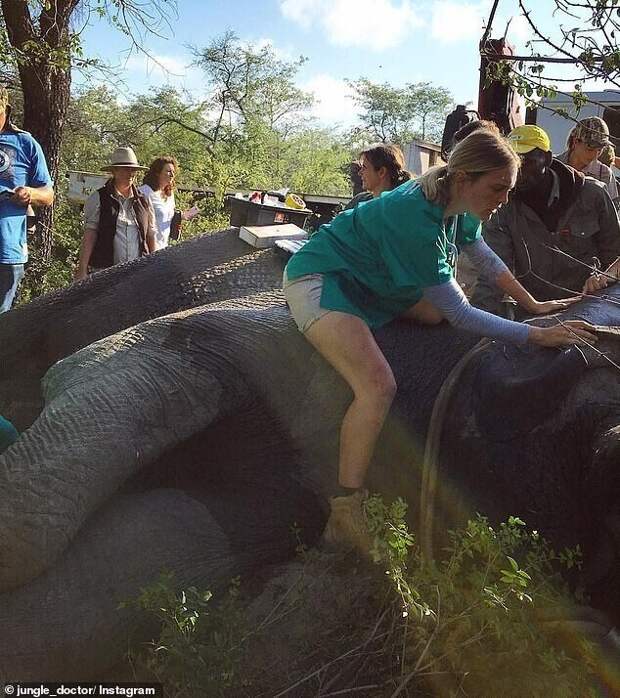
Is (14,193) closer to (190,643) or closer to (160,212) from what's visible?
(160,212)

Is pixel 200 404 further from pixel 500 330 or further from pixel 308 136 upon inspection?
pixel 308 136

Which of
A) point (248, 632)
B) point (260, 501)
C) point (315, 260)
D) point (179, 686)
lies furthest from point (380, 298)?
point (179, 686)

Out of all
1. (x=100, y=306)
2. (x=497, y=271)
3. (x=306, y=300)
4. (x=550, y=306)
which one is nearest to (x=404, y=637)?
(x=306, y=300)

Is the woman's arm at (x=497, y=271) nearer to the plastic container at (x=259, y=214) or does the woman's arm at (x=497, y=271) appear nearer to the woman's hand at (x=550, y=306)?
the woman's hand at (x=550, y=306)

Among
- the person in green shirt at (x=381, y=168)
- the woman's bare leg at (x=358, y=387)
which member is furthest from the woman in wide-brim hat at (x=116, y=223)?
the woman's bare leg at (x=358, y=387)

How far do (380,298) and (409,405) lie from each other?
39cm

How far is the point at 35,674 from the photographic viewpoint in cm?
256

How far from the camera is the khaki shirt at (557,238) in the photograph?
13.9 feet

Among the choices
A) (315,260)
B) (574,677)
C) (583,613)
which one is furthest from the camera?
(315,260)

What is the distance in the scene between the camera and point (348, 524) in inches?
110

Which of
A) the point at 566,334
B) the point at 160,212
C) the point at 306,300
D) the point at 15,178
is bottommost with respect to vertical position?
the point at 566,334

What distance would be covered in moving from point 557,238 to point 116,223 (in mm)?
2994

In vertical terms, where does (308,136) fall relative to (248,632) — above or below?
above

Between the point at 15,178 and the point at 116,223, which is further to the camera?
the point at 116,223
